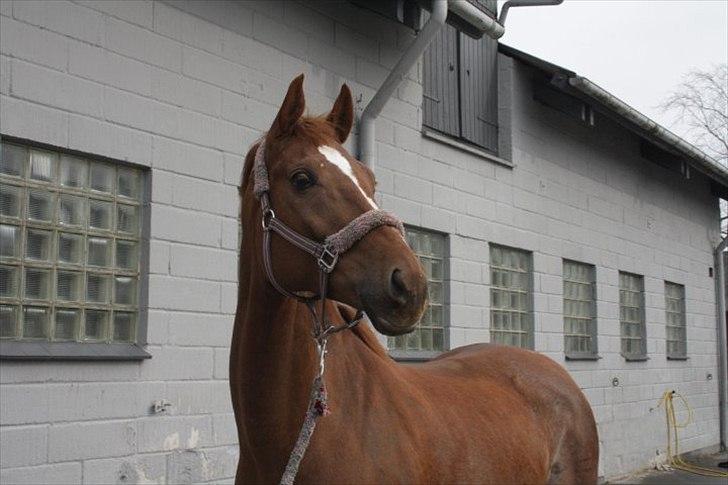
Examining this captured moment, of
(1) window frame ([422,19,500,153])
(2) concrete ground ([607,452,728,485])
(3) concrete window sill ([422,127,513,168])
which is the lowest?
(2) concrete ground ([607,452,728,485])

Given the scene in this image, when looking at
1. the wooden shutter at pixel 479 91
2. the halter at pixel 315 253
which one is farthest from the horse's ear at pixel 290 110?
the wooden shutter at pixel 479 91

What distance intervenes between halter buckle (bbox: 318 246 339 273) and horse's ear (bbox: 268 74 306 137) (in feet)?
1.74

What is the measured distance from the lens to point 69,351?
209 inches

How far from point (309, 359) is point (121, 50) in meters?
3.42

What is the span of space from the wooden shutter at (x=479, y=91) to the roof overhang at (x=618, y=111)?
35 cm

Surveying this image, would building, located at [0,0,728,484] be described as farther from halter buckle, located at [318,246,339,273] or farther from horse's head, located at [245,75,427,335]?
halter buckle, located at [318,246,339,273]

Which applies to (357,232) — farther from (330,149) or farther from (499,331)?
(499,331)

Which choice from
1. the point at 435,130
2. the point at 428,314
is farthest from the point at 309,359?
the point at 435,130

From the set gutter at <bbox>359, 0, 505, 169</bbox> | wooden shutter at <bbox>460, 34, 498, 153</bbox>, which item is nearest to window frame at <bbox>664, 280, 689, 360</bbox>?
wooden shutter at <bbox>460, 34, 498, 153</bbox>

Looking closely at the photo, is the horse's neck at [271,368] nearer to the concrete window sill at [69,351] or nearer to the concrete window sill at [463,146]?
the concrete window sill at [69,351]

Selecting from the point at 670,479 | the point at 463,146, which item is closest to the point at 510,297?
the point at 463,146

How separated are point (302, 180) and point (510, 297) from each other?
25.4 feet

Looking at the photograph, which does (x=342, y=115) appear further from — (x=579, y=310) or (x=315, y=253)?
(x=579, y=310)

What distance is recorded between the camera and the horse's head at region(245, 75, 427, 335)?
2.71 metres
